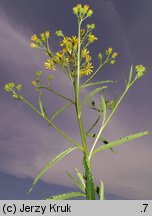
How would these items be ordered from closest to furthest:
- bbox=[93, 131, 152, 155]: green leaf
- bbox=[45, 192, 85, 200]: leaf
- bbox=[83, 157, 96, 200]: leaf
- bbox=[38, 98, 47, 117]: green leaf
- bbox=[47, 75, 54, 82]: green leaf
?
1. bbox=[83, 157, 96, 200]: leaf
2. bbox=[45, 192, 85, 200]: leaf
3. bbox=[93, 131, 152, 155]: green leaf
4. bbox=[38, 98, 47, 117]: green leaf
5. bbox=[47, 75, 54, 82]: green leaf

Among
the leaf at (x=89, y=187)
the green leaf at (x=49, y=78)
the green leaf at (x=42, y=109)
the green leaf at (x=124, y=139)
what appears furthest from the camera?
the green leaf at (x=49, y=78)

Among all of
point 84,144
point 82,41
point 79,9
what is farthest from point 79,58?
point 84,144

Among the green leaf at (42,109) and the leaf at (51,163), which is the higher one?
the green leaf at (42,109)

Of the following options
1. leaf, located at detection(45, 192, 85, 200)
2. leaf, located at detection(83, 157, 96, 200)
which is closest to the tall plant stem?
leaf, located at detection(83, 157, 96, 200)

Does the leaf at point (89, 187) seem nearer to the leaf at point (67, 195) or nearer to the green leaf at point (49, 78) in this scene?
the leaf at point (67, 195)

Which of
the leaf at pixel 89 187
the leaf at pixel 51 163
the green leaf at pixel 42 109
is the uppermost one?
the green leaf at pixel 42 109

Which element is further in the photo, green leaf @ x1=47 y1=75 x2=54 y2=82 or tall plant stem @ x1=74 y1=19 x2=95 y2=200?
green leaf @ x1=47 y1=75 x2=54 y2=82

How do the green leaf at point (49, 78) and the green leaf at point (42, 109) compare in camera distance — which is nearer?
the green leaf at point (42, 109)

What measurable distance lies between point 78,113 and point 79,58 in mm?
1106

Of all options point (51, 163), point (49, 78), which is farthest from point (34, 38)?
point (51, 163)

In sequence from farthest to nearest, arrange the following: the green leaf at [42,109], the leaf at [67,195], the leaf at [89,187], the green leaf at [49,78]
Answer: the green leaf at [49,78] → the green leaf at [42,109] → the leaf at [67,195] → the leaf at [89,187]

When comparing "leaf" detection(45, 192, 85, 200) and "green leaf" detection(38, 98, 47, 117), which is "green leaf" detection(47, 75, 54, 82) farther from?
"leaf" detection(45, 192, 85, 200)

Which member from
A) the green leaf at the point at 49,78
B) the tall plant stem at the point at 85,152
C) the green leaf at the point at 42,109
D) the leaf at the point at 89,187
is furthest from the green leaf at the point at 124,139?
the green leaf at the point at 49,78
